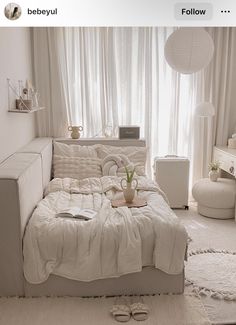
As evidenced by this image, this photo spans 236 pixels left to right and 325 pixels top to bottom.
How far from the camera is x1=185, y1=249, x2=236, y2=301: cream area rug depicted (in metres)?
2.44

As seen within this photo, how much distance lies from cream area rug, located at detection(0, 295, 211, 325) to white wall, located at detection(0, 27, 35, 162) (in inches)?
47.7

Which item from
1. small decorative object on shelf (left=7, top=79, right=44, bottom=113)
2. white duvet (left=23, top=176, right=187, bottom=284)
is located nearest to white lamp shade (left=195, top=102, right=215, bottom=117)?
small decorative object on shelf (left=7, top=79, right=44, bottom=113)

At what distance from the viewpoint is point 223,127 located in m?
4.50

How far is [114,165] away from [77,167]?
400mm

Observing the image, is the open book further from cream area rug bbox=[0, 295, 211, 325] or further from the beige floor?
the beige floor

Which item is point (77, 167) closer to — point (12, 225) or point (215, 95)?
point (12, 225)

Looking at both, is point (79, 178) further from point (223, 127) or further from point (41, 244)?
point (223, 127)

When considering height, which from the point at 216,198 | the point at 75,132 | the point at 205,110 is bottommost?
the point at 216,198

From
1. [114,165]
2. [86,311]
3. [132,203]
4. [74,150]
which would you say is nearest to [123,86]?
[74,150]

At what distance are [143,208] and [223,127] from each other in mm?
2273

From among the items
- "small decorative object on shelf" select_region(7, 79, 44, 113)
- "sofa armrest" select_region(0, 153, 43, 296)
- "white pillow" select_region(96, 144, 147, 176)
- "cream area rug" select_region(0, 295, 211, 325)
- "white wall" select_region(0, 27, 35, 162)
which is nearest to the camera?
"cream area rug" select_region(0, 295, 211, 325)

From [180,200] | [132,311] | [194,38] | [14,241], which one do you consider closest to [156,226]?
[132,311]

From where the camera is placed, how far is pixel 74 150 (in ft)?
13.3

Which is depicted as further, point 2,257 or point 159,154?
point 159,154
